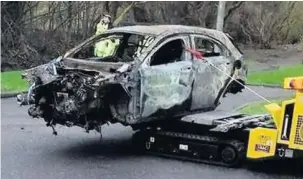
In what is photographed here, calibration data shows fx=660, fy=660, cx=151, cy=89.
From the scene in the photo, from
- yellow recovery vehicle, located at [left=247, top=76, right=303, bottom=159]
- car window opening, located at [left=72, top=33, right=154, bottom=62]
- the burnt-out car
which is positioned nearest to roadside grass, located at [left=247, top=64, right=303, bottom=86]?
the burnt-out car

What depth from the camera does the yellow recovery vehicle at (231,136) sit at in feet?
27.0

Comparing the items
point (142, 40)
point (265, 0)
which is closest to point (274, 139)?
point (142, 40)

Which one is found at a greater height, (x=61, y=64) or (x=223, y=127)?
(x=61, y=64)

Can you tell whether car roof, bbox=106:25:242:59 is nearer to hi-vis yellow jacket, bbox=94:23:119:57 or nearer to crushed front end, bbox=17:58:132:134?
hi-vis yellow jacket, bbox=94:23:119:57

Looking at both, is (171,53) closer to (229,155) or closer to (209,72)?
(209,72)

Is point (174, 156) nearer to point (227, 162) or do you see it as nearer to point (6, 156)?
point (227, 162)

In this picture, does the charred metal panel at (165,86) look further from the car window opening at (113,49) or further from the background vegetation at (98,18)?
the background vegetation at (98,18)

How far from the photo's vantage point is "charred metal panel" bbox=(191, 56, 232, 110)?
1027 cm

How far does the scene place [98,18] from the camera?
26.7 m

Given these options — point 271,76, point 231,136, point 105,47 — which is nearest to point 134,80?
point 231,136

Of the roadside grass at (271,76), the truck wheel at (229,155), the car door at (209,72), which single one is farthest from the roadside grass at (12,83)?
the truck wheel at (229,155)

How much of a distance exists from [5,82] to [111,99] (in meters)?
10.3

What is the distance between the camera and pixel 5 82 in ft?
62.4

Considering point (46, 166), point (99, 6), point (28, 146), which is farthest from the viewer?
point (99, 6)
